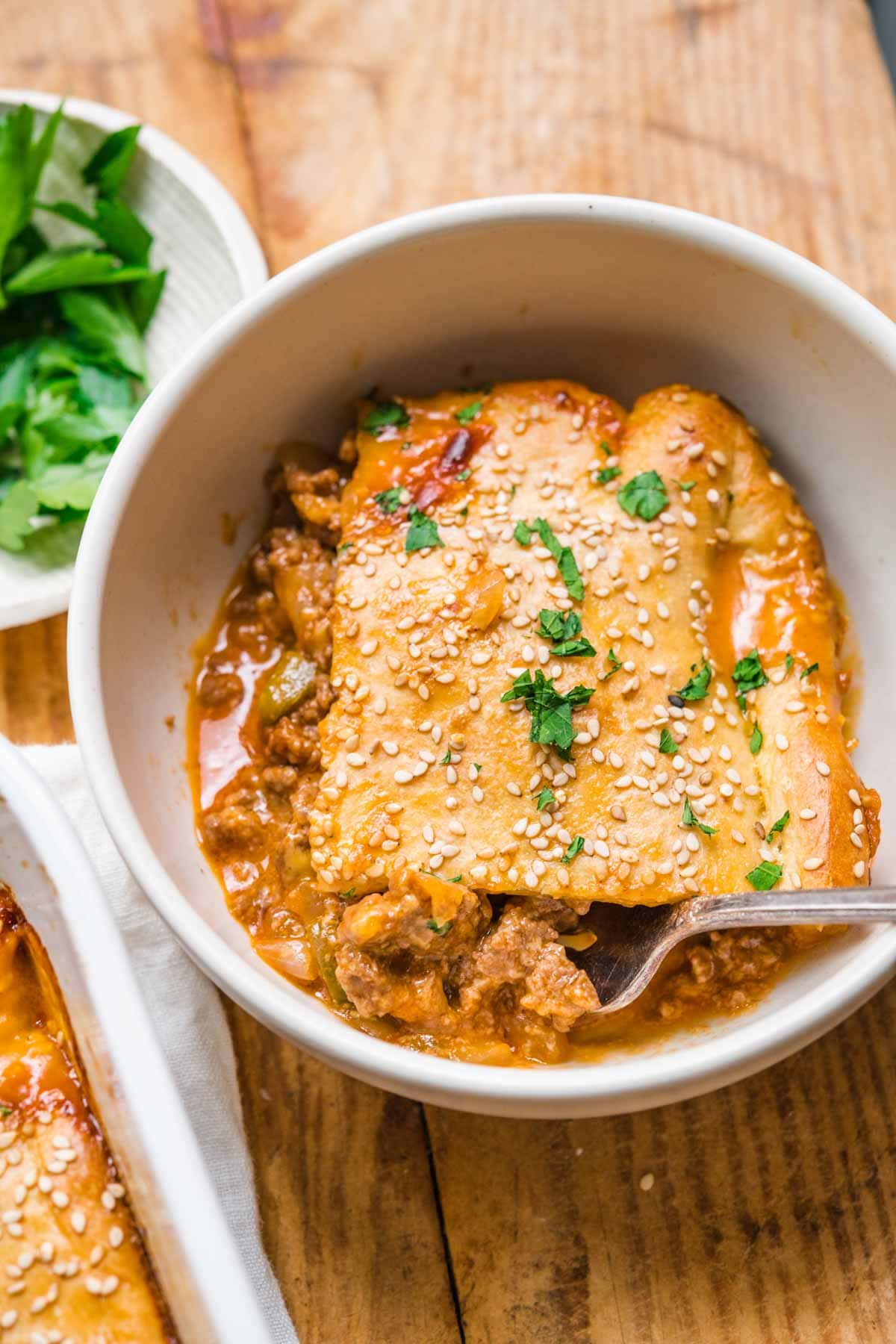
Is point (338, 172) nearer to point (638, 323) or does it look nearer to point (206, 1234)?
point (638, 323)

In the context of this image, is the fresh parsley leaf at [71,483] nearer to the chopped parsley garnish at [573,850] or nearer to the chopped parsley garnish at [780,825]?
the chopped parsley garnish at [573,850]

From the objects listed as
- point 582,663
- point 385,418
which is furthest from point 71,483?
point 582,663

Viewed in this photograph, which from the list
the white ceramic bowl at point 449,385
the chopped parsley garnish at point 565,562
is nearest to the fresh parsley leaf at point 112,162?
the white ceramic bowl at point 449,385

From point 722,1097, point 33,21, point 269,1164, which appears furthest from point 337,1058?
point 33,21

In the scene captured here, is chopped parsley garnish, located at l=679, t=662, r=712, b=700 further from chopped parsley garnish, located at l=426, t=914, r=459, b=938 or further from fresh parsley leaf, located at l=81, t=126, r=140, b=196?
fresh parsley leaf, located at l=81, t=126, r=140, b=196

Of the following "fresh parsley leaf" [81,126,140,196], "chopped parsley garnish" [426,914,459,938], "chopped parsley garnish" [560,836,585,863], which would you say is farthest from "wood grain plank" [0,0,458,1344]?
"fresh parsley leaf" [81,126,140,196]

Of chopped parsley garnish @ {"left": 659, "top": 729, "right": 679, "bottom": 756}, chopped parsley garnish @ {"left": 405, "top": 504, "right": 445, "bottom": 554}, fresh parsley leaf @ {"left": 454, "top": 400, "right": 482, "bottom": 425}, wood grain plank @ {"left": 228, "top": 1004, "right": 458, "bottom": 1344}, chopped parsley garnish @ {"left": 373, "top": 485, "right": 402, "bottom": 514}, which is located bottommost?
wood grain plank @ {"left": 228, "top": 1004, "right": 458, "bottom": 1344}
